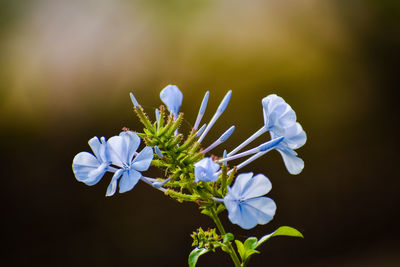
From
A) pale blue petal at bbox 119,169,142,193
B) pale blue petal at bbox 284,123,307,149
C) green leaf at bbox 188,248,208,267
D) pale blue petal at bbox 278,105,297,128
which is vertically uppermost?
pale blue petal at bbox 119,169,142,193

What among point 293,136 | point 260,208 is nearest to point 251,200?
point 260,208

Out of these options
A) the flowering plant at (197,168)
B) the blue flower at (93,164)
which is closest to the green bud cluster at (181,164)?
the flowering plant at (197,168)

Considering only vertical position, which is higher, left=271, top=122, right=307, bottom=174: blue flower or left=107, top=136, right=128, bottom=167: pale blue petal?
left=107, top=136, right=128, bottom=167: pale blue petal

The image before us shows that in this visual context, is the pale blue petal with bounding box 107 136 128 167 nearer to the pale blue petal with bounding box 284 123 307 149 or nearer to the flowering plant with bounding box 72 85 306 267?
the flowering plant with bounding box 72 85 306 267

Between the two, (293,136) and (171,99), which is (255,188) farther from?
(171,99)

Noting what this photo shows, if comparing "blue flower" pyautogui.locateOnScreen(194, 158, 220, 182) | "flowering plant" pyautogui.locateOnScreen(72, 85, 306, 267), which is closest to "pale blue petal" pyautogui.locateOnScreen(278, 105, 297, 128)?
"flowering plant" pyautogui.locateOnScreen(72, 85, 306, 267)

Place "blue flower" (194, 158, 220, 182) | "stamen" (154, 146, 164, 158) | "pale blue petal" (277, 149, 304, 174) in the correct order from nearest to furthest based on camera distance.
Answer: "blue flower" (194, 158, 220, 182)
"stamen" (154, 146, 164, 158)
"pale blue petal" (277, 149, 304, 174)

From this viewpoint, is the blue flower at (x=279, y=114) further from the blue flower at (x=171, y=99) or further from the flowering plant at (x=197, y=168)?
the blue flower at (x=171, y=99)
